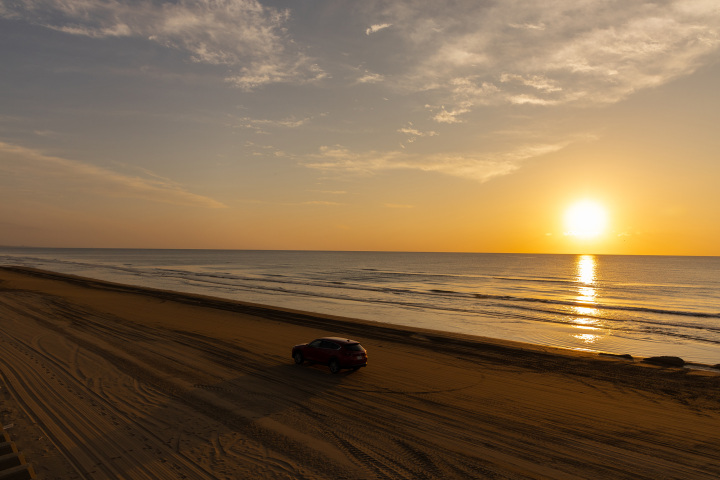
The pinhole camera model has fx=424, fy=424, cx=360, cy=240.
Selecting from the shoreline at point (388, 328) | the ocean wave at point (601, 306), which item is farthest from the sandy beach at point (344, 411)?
the ocean wave at point (601, 306)

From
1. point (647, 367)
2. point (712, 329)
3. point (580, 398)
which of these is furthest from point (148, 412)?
point (712, 329)

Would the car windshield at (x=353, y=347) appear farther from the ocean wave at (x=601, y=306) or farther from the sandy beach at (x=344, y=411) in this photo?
the ocean wave at (x=601, y=306)

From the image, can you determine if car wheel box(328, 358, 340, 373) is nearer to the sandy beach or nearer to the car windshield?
the sandy beach

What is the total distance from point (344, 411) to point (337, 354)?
203 inches

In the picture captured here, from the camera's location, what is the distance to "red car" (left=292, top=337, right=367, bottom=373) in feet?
68.2

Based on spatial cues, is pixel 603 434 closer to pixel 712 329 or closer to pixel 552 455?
pixel 552 455

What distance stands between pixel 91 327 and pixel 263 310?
52.4 ft

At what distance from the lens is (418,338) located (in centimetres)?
3142

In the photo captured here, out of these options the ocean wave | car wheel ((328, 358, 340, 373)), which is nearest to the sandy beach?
car wheel ((328, 358, 340, 373))

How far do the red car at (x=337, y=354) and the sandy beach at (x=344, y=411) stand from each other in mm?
659

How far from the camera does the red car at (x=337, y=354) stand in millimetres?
20781

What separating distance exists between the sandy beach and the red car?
0.66m

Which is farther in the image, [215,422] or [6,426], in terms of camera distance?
[215,422]

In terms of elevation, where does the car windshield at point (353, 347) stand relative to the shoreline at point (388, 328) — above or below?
above
